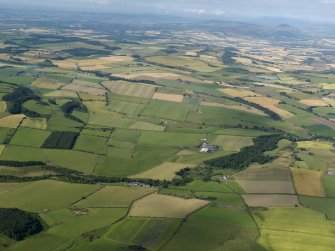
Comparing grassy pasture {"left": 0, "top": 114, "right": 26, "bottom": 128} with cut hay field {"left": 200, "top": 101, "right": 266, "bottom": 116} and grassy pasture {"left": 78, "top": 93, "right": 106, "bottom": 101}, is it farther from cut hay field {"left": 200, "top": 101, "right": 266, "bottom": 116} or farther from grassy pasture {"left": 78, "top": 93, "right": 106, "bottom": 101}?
cut hay field {"left": 200, "top": 101, "right": 266, "bottom": 116}

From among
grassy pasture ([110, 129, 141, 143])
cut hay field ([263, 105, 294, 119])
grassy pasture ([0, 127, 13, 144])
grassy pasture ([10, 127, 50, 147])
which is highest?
grassy pasture ([0, 127, 13, 144])

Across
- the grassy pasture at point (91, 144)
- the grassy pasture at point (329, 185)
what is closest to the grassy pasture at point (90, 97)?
the grassy pasture at point (91, 144)

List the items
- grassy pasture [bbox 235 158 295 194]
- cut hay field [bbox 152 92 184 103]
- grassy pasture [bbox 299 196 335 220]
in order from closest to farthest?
1. grassy pasture [bbox 299 196 335 220]
2. grassy pasture [bbox 235 158 295 194]
3. cut hay field [bbox 152 92 184 103]

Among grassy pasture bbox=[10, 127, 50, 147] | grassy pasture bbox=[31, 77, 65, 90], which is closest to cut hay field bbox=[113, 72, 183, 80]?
grassy pasture bbox=[31, 77, 65, 90]

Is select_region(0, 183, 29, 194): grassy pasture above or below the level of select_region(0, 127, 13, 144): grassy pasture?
above

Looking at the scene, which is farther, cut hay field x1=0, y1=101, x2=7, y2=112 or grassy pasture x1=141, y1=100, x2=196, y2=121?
grassy pasture x1=141, y1=100, x2=196, y2=121

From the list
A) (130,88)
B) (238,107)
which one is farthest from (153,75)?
(238,107)

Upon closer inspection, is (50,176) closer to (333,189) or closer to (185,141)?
(185,141)

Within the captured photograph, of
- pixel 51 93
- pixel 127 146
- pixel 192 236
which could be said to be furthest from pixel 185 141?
pixel 51 93
